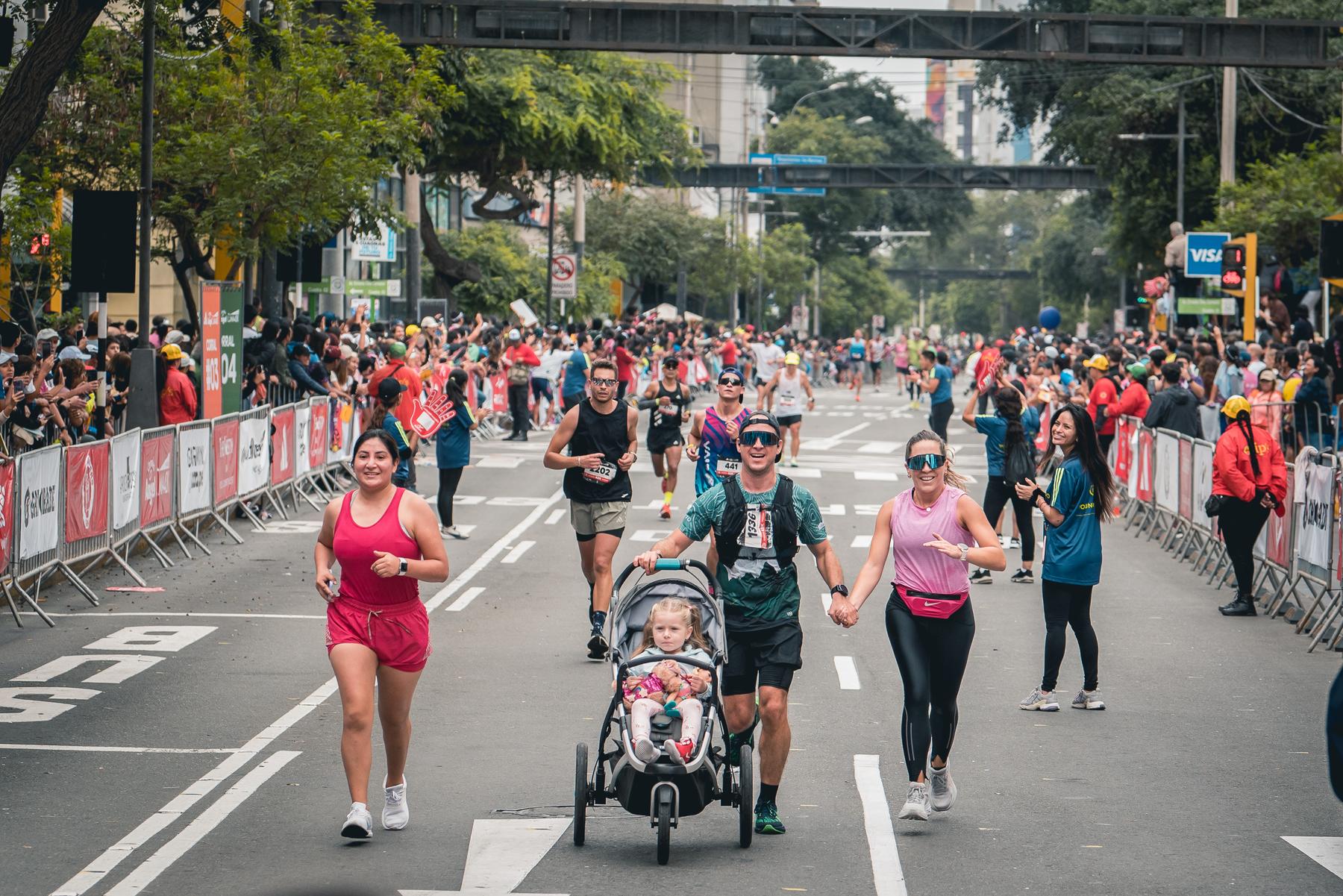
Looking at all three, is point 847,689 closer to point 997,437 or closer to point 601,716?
point 601,716

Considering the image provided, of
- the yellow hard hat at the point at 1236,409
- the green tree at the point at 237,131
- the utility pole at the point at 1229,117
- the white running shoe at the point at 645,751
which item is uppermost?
the utility pole at the point at 1229,117

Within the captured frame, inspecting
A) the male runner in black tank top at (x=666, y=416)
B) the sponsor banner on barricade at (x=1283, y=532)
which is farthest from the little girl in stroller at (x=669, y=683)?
the male runner in black tank top at (x=666, y=416)

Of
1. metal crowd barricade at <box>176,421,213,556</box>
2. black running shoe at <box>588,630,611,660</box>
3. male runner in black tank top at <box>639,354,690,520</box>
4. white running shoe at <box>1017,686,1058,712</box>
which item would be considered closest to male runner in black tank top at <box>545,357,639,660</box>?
black running shoe at <box>588,630,611,660</box>

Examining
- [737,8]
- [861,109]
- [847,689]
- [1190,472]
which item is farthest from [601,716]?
[861,109]

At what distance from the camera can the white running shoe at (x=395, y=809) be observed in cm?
831

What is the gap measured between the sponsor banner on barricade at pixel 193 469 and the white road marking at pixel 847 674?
739 cm

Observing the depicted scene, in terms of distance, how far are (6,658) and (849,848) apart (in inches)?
272

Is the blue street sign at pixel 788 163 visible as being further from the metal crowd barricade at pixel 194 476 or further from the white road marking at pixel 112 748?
the white road marking at pixel 112 748

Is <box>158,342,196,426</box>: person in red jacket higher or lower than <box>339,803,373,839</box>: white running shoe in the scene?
higher

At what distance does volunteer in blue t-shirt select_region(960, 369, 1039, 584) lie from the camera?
15.9 meters

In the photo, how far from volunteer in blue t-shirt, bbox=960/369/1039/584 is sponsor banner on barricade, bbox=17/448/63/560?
7.30 meters

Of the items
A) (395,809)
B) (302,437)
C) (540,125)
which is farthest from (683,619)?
(540,125)

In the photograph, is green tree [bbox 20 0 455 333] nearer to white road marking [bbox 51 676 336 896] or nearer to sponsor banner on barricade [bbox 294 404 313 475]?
sponsor banner on barricade [bbox 294 404 313 475]

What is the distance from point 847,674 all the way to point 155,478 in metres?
7.38
